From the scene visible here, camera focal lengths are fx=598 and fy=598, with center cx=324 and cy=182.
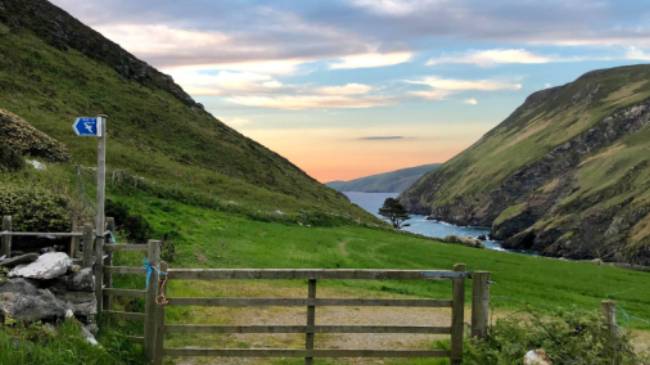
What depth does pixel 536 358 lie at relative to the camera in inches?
462

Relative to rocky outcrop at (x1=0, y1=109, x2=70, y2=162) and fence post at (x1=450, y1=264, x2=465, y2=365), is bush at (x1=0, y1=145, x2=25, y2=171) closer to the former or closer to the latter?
rocky outcrop at (x1=0, y1=109, x2=70, y2=162)

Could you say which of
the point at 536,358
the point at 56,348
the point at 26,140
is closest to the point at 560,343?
the point at 536,358

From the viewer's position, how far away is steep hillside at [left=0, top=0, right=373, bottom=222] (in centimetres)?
5734

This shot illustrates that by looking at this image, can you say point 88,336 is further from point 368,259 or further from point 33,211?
point 368,259

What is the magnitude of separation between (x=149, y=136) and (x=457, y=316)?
68.1 meters

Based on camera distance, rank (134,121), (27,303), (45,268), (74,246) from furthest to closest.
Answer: (134,121) < (74,246) < (45,268) < (27,303)

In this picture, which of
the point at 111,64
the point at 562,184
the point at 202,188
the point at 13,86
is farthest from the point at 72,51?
the point at 562,184

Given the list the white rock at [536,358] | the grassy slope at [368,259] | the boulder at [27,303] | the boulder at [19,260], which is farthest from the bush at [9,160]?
the white rock at [536,358]

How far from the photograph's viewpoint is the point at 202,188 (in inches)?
2392

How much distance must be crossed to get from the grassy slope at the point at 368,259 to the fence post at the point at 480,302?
463 inches

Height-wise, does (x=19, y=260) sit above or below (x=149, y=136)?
below

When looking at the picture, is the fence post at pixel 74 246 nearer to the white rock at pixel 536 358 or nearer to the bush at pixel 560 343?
the bush at pixel 560 343

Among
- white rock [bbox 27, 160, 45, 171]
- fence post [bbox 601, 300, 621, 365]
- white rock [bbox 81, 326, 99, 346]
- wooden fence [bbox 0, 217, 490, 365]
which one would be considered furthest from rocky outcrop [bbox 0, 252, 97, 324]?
white rock [bbox 27, 160, 45, 171]

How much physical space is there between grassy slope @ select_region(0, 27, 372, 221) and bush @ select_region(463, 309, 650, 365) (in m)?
35.2
